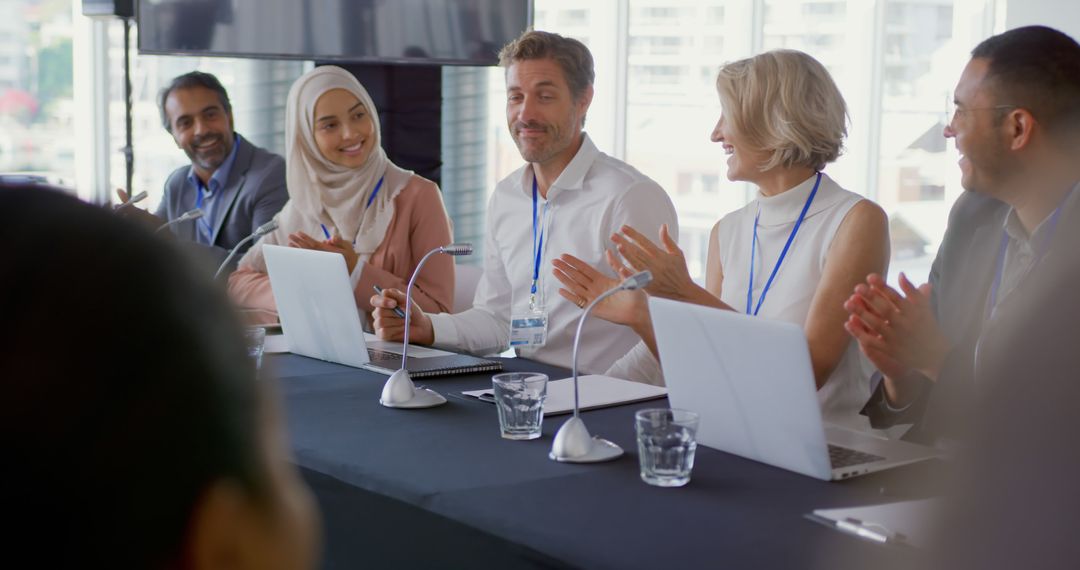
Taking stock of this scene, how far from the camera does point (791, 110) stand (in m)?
2.69

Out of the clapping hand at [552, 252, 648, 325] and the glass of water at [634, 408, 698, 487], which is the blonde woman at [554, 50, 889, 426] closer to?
the clapping hand at [552, 252, 648, 325]

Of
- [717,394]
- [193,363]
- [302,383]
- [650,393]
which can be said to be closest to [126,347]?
[193,363]

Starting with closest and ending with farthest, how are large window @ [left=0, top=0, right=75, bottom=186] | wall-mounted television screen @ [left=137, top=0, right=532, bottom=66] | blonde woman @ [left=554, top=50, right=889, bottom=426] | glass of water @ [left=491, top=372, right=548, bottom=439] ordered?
glass of water @ [left=491, top=372, right=548, bottom=439]
blonde woman @ [left=554, top=50, right=889, bottom=426]
wall-mounted television screen @ [left=137, top=0, right=532, bottom=66]
large window @ [left=0, top=0, right=75, bottom=186]

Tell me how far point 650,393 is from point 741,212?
2.25ft

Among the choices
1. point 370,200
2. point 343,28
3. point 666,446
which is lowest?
point 666,446

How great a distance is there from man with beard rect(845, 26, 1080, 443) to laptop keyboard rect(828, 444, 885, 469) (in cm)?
26

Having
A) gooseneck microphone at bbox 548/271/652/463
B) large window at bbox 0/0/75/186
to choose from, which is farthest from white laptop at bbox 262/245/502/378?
large window at bbox 0/0/75/186

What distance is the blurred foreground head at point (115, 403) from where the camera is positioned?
1.21 ft

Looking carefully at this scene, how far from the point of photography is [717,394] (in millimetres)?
1947

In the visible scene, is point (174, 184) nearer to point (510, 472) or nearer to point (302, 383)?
point (302, 383)

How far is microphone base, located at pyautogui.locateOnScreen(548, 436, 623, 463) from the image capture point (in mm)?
1901

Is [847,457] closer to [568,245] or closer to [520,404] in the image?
[520,404]

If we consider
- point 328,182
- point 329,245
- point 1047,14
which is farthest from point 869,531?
point 1047,14

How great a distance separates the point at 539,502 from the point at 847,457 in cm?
54
